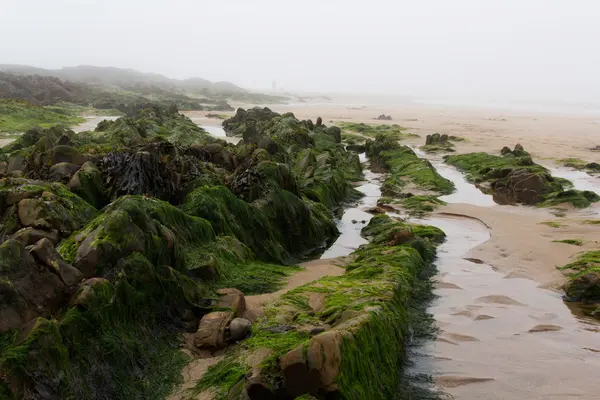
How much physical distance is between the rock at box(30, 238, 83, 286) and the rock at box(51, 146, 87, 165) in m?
4.77

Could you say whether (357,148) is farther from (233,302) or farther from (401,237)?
(233,302)

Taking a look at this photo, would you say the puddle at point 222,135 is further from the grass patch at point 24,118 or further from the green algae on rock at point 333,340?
the green algae on rock at point 333,340

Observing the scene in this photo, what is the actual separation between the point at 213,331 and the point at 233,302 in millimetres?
469

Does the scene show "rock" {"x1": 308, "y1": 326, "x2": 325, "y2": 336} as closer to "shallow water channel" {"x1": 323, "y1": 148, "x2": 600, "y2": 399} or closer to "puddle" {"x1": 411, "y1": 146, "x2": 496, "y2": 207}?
"shallow water channel" {"x1": 323, "y1": 148, "x2": 600, "y2": 399}

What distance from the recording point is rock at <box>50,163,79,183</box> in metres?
7.60

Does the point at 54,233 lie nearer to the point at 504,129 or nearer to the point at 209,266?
the point at 209,266

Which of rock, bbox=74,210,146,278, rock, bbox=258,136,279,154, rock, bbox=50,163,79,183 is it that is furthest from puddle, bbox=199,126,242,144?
rock, bbox=74,210,146,278

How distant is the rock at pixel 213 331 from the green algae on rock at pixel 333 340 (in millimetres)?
212

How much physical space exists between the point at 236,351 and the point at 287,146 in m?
14.0

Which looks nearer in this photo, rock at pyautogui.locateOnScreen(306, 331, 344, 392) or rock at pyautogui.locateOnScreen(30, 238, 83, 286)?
rock at pyautogui.locateOnScreen(306, 331, 344, 392)

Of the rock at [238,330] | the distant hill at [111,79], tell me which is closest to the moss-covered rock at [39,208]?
the rock at [238,330]

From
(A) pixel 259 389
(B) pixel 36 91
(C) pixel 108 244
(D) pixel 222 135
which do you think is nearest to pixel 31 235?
(C) pixel 108 244

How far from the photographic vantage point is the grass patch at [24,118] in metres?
21.7

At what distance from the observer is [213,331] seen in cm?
448
